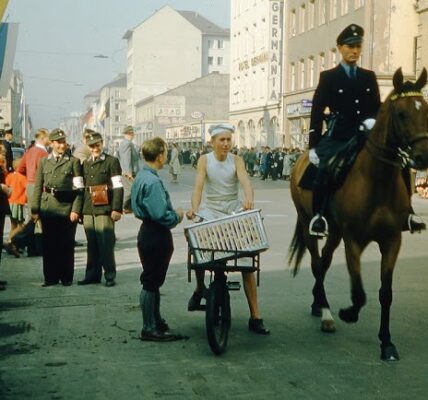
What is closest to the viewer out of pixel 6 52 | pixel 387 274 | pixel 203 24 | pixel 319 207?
pixel 387 274

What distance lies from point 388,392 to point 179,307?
3.61 metres

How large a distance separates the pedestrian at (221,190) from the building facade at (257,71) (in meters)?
48.8

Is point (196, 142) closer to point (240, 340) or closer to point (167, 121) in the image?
point (167, 121)

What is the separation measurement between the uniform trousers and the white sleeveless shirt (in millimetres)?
3164

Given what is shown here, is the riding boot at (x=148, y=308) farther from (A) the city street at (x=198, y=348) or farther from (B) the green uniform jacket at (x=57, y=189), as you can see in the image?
(B) the green uniform jacket at (x=57, y=189)

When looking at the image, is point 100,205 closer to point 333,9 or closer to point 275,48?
point 333,9

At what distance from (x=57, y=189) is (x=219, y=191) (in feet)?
11.5

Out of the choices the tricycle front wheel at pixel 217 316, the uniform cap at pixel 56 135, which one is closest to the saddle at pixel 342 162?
the tricycle front wheel at pixel 217 316

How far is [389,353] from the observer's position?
651 centimetres

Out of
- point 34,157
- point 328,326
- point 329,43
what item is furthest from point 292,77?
point 328,326

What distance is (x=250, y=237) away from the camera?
22.4ft

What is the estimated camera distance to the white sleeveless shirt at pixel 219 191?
299 inches

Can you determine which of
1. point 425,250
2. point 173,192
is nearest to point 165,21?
point 173,192

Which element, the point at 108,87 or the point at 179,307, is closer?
the point at 179,307
